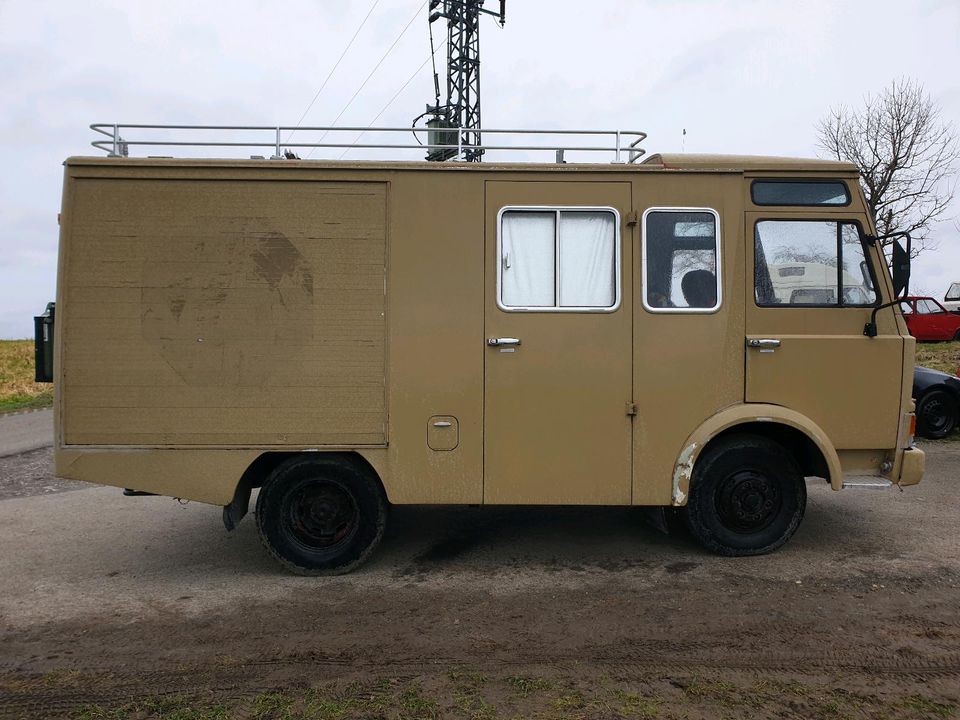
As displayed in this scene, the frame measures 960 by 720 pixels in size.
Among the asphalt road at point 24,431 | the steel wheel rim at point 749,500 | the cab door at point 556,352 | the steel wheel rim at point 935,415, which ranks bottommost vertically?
the asphalt road at point 24,431

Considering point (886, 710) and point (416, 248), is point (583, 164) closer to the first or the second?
point (416, 248)

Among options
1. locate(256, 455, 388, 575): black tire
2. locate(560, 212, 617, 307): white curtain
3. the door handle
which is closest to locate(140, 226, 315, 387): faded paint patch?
locate(256, 455, 388, 575): black tire

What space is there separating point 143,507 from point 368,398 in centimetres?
395

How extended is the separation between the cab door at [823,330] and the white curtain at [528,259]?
5.00ft

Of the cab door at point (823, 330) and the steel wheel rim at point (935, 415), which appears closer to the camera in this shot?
the cab door at point (823, 330)

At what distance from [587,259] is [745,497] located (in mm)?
2239

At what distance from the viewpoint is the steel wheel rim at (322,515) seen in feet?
17.2

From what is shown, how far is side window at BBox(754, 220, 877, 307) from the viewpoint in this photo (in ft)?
17.2

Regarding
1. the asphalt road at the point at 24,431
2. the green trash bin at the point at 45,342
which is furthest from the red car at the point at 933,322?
the asphalt road at the point at 24,431

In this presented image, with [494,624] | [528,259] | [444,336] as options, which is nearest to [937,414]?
[528,259]

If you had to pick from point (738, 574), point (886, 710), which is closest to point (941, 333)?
point (738, 574)

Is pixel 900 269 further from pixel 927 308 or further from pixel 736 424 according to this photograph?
pixel 927 308

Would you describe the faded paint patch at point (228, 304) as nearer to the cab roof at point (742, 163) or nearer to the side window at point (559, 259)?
the side window at point (559, 259)

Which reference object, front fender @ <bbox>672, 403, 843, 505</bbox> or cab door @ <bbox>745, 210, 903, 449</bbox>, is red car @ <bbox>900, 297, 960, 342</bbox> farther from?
front fender @ <bbox>672, 403, 843, 505</bbox>
